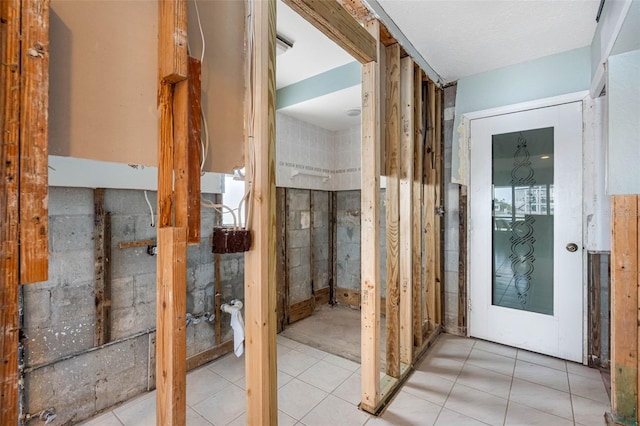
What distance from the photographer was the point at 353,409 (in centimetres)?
197

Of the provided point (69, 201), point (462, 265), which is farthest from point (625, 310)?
point (69, 201)

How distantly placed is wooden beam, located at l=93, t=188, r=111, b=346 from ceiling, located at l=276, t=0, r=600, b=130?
5.94ft

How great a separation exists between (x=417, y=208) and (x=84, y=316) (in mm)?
2600

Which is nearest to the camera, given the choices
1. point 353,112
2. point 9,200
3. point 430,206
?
point 9,200

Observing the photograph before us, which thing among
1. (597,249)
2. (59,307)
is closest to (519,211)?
(597,249)

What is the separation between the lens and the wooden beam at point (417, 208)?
2.60 meters

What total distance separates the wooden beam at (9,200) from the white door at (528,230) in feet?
10.7

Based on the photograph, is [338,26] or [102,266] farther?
[102,266]

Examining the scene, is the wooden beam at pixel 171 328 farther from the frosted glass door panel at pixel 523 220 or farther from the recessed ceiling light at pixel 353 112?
the frosted glass door panel at pixel 523 220

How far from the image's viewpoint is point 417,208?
2.61 meters

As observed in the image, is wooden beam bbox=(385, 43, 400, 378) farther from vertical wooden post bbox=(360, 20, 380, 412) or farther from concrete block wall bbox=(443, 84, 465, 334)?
concrete block wall bbox=(443, 84, 465, 334)

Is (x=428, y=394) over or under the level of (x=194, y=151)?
under

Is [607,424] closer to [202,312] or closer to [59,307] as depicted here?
[202,312]

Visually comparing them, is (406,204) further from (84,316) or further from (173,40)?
(84,316)
